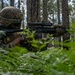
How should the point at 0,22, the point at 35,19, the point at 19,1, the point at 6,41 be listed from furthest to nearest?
the point at 19,1 < the point at 35,19 < the point at 0,22 < the point at 6,41

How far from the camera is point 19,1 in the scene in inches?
1312

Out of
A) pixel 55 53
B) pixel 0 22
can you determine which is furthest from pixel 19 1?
pixel 55 53

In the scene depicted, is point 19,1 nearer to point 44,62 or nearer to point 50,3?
point 50,3

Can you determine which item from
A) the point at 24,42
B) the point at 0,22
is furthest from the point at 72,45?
the point at 0,22

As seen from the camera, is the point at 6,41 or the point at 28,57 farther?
the point at 6,41

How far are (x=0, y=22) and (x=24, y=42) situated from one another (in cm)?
82

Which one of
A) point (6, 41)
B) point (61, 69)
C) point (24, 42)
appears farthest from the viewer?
point (6, 41)

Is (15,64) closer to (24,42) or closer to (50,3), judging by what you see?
(24,42)

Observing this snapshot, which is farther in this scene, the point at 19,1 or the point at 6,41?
the point at 19,1

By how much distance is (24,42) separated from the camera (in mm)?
3205

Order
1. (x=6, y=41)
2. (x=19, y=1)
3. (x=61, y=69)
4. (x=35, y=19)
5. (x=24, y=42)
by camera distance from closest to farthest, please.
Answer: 1. (x=61, y=69)
2. (x=24, y=42)
3. (x=6, y=41)
4. (x=35, y=19)
5. (x=19, y=1)

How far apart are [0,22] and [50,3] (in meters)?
30.6

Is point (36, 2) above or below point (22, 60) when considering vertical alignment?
above

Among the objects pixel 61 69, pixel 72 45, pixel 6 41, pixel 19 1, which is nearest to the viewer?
pixel 61 69
